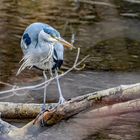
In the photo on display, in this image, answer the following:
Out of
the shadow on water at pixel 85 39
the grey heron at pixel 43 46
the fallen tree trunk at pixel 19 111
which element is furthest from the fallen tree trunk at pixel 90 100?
the fallen tree trunk at pixel 19 111

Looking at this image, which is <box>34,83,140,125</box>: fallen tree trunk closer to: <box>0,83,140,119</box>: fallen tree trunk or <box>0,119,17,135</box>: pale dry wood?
<box>0,83,140,119</box>: fallen tree trunk

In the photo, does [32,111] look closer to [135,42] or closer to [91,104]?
[91,104]

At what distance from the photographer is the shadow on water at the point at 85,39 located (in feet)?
13.3

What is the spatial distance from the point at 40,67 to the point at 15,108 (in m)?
0.40

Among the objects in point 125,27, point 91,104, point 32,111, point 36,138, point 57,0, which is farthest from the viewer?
point 57,0

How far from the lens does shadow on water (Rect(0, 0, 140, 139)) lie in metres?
4.05

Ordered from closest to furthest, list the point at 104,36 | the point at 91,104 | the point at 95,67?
the point at 91,104 → the point at 95,67 → the point at 104,36

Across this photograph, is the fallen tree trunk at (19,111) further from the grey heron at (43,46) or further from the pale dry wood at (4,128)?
the pale dry wood at (4,128)

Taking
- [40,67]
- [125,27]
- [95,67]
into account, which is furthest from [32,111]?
[125,27]

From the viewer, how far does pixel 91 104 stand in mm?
2396

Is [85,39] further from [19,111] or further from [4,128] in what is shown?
[4,128]

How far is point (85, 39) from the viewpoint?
17.8 ft

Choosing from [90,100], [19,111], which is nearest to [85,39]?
[19,111]

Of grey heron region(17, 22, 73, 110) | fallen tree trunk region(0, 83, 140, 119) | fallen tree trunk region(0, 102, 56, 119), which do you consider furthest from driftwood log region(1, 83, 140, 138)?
fallen tree trunk region(0, 102, 56, 119)
